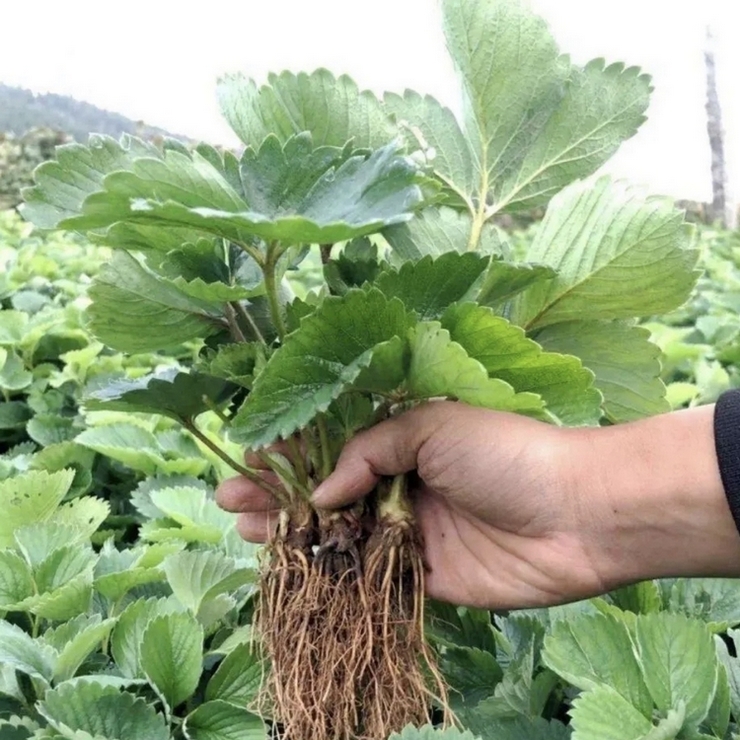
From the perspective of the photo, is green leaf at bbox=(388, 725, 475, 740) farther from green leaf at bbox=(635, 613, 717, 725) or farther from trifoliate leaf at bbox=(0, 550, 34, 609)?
trifoliate leaf at bbox=(0, 550, 34, 609)

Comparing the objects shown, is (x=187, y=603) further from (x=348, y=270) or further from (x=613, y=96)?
(x=613, y=96)

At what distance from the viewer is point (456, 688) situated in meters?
0.64

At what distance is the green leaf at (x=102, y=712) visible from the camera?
51cm

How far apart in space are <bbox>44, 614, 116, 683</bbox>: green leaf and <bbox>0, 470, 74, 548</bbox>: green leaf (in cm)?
17

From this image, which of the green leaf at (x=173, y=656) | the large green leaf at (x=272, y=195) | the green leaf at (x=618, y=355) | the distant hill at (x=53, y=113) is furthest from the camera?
the distant hill at (x=53, y=113)

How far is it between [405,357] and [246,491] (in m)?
→ 0.26

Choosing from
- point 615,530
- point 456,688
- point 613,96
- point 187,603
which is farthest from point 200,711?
point 613,96

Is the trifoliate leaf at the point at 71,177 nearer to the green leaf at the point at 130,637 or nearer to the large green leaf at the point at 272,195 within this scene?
the large green leaf at the point at 272,195

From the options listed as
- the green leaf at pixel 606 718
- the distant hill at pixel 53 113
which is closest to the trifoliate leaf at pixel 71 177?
the green leaf at pixel 606 718

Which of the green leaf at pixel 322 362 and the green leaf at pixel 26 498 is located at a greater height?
the green leaf at pixel 322 362

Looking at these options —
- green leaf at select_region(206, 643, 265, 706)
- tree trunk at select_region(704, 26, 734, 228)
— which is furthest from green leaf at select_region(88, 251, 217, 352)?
tree trunk at select_region(704, 26, 734, 228)

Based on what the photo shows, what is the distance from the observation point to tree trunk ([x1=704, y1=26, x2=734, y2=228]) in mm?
7512

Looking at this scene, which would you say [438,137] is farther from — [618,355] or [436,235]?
[618,355]

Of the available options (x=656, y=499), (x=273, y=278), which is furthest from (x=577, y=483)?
(x=273, y=278)
